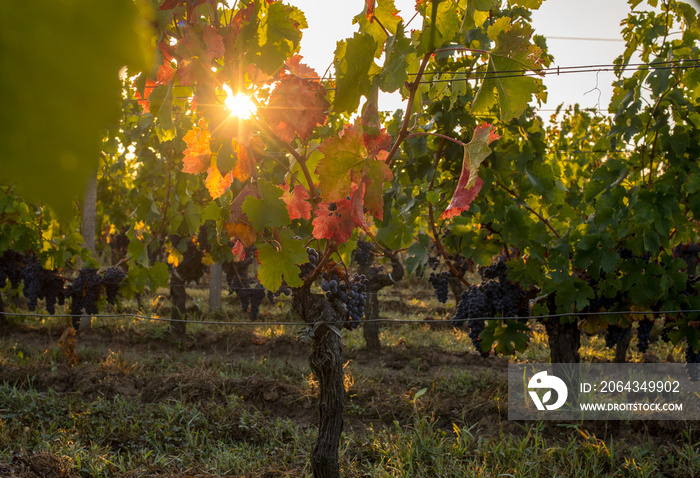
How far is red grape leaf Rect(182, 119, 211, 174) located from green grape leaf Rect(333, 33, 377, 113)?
622mm

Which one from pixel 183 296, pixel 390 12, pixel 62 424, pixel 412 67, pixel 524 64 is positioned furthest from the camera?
pixel 183 296

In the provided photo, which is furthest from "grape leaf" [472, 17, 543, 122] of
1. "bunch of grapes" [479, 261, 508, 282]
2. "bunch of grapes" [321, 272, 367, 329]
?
"bunch of grapes" [479, 261, 508, 282]

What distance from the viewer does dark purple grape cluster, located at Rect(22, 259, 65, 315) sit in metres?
5.57

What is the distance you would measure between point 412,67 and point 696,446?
3581 mm

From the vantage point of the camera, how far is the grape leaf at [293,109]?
1643 mm

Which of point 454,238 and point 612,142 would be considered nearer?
point 612,142

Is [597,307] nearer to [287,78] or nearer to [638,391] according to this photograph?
[638,391]

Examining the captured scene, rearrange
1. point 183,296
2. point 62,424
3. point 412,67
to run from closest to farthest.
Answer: point 412,67 < point 62,424 < point 183,296

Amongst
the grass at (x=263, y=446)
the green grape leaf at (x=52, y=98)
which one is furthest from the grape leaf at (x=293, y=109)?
the grass at (x=263, y=446)

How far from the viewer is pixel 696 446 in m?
3.65

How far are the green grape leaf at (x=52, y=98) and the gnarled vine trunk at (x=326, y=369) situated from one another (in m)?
2.27

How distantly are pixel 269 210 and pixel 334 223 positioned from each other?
9.5 inches

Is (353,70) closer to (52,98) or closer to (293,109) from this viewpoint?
(293,109)

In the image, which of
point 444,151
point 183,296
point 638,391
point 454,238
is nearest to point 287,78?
point 444,151
